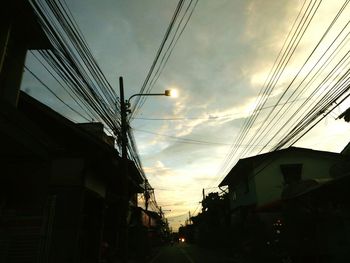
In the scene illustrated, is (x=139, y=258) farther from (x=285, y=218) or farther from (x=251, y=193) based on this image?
(x=285, y=218)

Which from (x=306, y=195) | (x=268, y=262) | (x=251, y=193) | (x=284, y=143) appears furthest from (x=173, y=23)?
(x=251, y=193)

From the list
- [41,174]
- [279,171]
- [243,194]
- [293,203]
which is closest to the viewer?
[41,174]

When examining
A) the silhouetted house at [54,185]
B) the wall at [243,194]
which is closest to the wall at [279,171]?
the wall at [243,194]

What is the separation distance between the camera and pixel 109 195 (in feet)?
57.8

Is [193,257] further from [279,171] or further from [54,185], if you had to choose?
[54,185]

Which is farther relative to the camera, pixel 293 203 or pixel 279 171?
pixel 279 171

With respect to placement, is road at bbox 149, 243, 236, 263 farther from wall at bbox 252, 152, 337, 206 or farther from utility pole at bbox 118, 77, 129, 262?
utility pole at bbox 118, 77, 129, 262

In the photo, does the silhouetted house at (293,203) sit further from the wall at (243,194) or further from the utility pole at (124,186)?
the utility pole at (124,186)

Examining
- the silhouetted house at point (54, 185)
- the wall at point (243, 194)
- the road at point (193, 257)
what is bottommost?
the road at point (193, 257)

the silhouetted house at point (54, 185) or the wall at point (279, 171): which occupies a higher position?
the wall at point (279, 171)

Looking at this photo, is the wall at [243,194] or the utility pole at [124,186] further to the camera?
the wall at [243,194]

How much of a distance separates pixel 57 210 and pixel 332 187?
33.8ft

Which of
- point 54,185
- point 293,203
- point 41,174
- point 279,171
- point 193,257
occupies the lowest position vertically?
point 193,257

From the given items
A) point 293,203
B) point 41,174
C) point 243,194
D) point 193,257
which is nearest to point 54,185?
point 41,174
